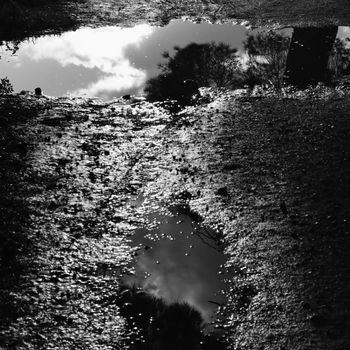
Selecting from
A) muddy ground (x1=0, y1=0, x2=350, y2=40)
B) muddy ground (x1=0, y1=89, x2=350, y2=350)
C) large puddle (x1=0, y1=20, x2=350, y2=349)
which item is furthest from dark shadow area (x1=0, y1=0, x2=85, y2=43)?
muddy ground (x1=0, y1=89, x2=350, y2=350)

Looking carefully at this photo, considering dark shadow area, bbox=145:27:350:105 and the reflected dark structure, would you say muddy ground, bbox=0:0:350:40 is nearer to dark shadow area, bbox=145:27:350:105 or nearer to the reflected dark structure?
dark shadow area, bbox=145:27:350:105

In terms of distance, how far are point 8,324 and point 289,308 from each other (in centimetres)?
244

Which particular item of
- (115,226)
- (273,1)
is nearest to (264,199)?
(115,226)

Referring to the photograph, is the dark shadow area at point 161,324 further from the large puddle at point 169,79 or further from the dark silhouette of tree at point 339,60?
the dark silhouette of tree at point 339,60

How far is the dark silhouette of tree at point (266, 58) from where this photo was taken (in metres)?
8.68

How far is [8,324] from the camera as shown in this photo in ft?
12.7

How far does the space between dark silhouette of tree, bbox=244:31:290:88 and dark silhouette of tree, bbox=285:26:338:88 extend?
0.55ft

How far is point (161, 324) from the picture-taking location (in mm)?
4027

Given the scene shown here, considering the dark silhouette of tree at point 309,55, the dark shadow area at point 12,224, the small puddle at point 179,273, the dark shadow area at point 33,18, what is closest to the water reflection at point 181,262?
the small puddle at point 179,273

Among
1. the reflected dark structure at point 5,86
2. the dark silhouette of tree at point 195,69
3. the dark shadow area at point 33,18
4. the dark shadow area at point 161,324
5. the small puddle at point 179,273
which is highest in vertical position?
the dark shadow area at point 33,18

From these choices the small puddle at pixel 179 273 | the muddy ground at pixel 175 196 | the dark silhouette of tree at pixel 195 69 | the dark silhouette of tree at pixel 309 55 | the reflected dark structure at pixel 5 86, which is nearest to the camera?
the muddy ground at pixel 175 196

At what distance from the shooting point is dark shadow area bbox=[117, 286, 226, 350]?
150 inches

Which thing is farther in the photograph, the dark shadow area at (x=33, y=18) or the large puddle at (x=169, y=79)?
the dark shadow area at (x=33, y=18)

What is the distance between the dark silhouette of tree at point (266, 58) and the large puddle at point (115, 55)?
0.11 metres
